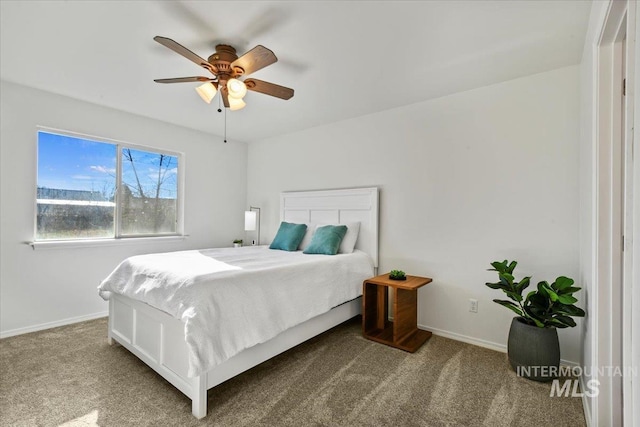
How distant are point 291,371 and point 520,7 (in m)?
2.92

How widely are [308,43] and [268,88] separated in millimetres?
457

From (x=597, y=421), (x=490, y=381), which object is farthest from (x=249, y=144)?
(x=597, y=421)

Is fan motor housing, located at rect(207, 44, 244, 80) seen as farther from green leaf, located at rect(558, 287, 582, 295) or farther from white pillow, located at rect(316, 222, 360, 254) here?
green leaf, located at rect(558, 287, 582, 295)

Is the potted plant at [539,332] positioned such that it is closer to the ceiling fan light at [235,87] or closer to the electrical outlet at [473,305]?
the electrical outlet at [473,305]

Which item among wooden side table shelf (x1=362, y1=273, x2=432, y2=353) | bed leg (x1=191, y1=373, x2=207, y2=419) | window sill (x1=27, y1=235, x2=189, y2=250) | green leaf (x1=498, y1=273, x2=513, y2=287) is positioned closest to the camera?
bed leg (x1=191, y1=373, x2=207, y2=419)

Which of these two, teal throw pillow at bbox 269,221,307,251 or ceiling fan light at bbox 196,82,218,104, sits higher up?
ceiling fan light at bbox 196,82,218,104

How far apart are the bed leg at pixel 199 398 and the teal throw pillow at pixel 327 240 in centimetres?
178

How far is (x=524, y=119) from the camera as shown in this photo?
2.60 m

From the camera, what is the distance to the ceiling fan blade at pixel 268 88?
228 centimetres

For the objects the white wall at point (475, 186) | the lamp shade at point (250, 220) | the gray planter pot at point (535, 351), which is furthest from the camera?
the lamp shade at point (250, 220)

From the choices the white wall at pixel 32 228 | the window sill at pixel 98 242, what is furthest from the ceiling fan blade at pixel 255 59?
the window sill at pixel 98 242

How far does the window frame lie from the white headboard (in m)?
1.49

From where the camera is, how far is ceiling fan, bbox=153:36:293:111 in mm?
1942

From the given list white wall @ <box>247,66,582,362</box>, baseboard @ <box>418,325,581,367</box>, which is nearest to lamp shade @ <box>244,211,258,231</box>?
white wall @ <box>247,66,582,362</box>
